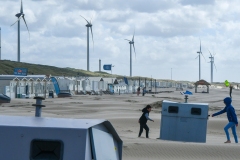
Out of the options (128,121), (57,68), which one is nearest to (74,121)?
(128,121)

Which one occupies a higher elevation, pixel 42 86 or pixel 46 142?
pixel 42 86

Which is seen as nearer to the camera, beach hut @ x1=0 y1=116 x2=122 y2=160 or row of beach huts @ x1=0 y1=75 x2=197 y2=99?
beach hut @ x1=0 y1=116 x2=122 y2=160

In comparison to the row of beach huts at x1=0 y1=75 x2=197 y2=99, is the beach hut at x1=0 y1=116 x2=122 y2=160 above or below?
below

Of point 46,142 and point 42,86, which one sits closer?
point 46,142

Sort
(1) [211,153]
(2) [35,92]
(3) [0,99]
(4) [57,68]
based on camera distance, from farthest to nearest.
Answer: (4) [57,68], (2) [35,92], (3) [0,99], (1) [211,153]

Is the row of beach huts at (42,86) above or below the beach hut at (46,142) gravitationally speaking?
above

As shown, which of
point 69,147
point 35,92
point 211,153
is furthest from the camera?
point 35,92

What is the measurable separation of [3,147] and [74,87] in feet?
220

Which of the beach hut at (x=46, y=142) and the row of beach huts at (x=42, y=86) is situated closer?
the beach hut at (x=46, y=142)

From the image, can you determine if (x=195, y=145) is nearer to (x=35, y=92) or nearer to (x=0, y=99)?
(x=0, y=99)

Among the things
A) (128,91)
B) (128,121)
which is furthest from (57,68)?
(128,121)

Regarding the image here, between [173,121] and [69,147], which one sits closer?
[69,147]

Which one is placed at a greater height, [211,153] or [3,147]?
[3,147]

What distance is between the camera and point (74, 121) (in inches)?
193
